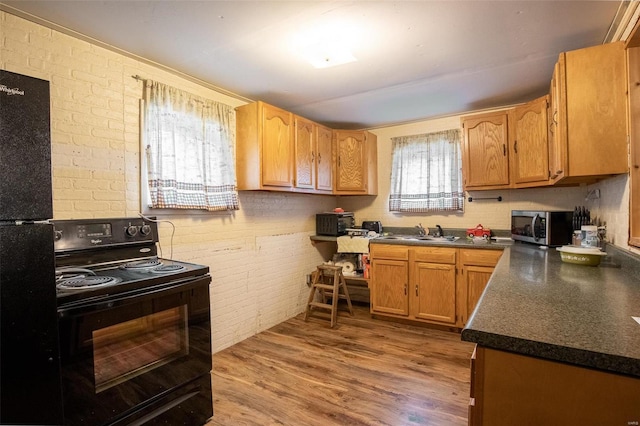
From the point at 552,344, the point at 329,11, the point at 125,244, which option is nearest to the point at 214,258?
the point at 125,244

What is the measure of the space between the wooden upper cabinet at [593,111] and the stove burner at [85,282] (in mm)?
2548

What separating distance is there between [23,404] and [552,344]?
5.40 ft

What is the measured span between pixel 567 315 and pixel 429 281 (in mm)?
2216

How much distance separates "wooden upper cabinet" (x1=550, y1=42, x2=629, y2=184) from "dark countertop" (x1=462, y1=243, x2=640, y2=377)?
53cm

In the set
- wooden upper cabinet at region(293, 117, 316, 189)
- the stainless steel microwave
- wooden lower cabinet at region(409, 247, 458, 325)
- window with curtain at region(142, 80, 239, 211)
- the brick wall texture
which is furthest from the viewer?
wooden upper cabinet at region(293, 117, 316, 189)

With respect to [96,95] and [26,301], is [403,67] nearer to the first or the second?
[96,95]

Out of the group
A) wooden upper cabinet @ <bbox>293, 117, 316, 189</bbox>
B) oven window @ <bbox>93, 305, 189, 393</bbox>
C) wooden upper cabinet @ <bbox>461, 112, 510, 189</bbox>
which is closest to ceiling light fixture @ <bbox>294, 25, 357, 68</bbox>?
wooden upper cabinet @ <bbox>293, 117, 316, 189</bbox>

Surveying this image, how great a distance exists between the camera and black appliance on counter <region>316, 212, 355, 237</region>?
12.5 feet

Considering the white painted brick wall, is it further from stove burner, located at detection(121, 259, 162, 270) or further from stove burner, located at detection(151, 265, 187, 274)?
stove burner, located at detection(151, 265, 187, 274)

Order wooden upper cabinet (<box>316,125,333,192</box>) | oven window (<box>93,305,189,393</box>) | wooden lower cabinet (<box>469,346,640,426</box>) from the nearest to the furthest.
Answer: wooden lower cabinet (<box>469,346,640,426</box>) < oven window (<box>93,305,189,393</box>) < wooden upper cabinet (<box>316,125,333,192</box>)

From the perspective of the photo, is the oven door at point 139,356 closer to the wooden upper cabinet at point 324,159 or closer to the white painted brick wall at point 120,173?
the white painted brick wall at point 120,173

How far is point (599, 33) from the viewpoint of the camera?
1.96 meters

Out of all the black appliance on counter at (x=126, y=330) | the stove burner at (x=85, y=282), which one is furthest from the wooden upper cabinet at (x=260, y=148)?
the stove burner at (x=85, y=282)

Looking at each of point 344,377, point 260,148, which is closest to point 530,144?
point 260,148
